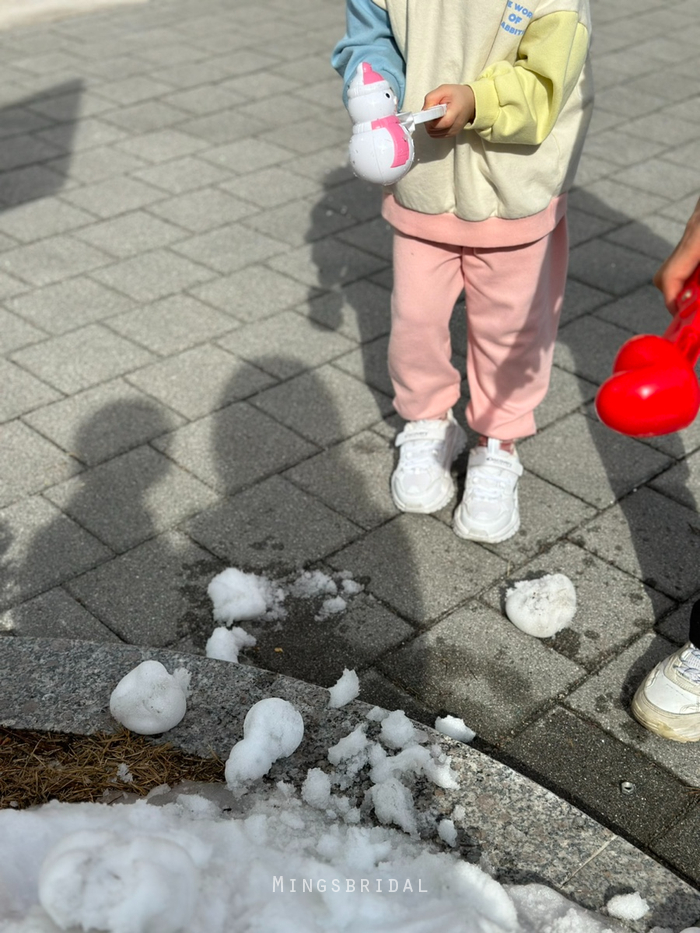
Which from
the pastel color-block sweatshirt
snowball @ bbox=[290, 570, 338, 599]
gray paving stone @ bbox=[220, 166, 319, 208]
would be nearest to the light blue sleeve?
the pastel color-block sweatshirt

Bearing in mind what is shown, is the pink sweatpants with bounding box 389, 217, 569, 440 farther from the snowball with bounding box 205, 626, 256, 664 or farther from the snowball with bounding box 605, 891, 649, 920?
the snowball with bounding box 605, 891, 649, 920

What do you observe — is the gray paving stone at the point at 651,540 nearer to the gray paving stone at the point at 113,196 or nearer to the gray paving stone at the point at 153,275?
the gray paving stone at the point at 153,275

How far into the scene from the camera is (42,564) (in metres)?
2.88

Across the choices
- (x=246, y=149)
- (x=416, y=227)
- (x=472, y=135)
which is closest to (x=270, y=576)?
(x=416, y=227)

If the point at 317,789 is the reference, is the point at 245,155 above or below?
below

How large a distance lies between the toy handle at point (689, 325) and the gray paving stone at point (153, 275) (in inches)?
99.1

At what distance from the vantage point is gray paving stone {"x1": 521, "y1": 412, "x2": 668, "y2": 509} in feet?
10.4

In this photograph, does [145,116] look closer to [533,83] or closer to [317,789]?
[533,83]

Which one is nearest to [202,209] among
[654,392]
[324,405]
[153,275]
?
[153,275]

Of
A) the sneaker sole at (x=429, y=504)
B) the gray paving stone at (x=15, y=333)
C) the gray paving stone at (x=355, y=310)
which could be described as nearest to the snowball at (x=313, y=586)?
the sneaker sole at (x=429, y=504)

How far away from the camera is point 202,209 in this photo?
4840mm

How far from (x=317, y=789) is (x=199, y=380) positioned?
1.90 metres

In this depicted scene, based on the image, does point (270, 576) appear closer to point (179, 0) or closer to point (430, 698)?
point (430, 698)

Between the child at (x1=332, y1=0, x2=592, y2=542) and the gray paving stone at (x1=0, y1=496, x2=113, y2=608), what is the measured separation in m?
0.88
